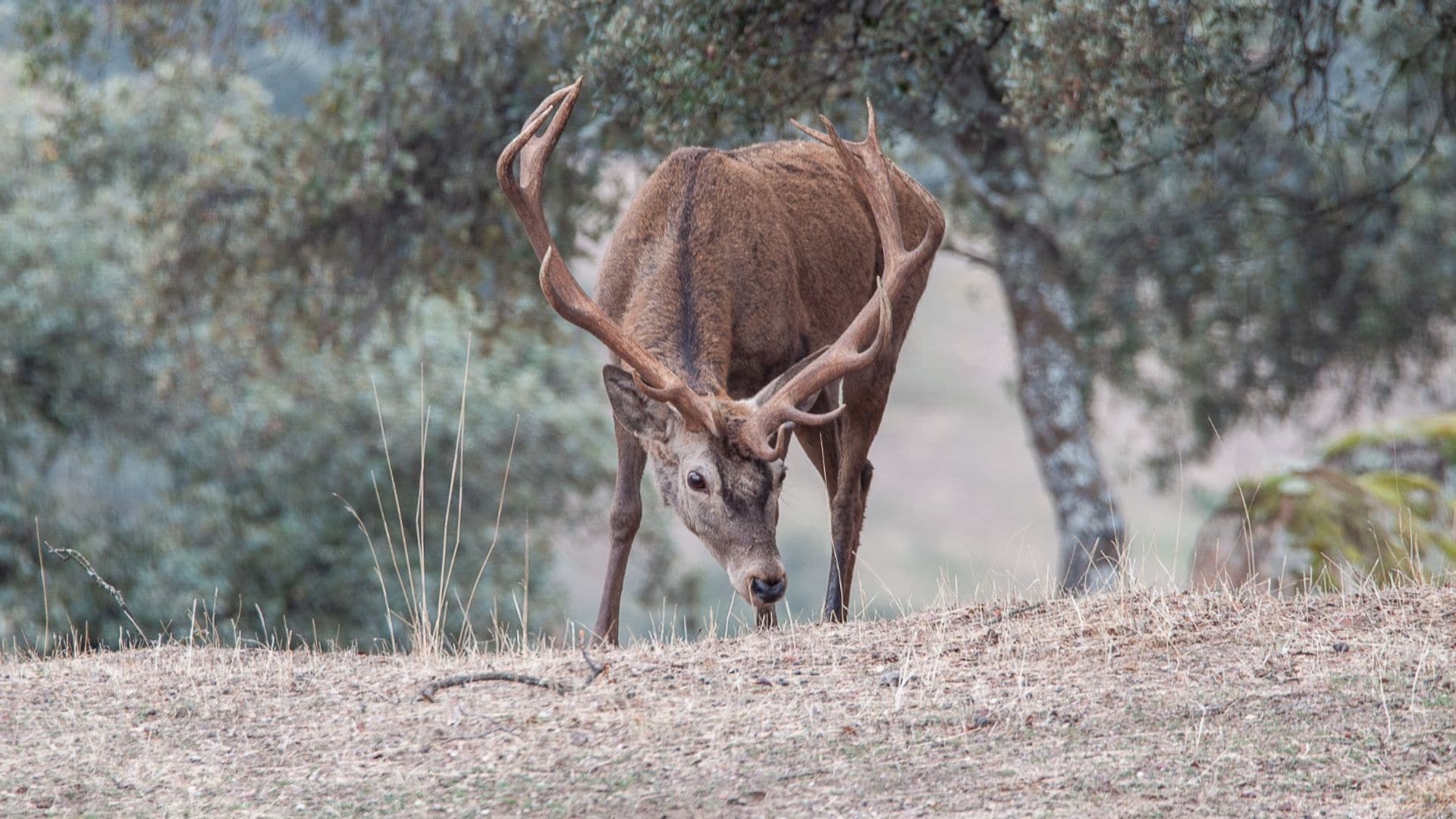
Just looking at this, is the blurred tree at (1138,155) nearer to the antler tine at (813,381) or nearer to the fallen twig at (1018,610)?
the antler tine at (813,381)

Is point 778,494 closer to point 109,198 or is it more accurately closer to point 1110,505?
point 1110,505

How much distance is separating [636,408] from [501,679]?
2.14 meters

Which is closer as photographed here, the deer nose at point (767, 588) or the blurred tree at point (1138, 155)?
the deer nose at point (767, 588)

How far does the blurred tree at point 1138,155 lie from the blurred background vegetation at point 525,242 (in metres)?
0.04

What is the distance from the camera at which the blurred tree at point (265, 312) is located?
1352cm

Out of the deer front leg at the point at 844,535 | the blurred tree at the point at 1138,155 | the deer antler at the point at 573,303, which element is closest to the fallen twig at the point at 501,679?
the deer antler at the point at 573,303

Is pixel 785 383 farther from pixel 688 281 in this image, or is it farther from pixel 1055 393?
pixel 1055 393

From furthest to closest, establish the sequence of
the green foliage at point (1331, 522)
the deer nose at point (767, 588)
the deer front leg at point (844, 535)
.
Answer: the green foliage at point (1331, 522)
the deer front leg at point (844, 535)
the deer nose at point (767, 588)

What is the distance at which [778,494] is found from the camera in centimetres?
757

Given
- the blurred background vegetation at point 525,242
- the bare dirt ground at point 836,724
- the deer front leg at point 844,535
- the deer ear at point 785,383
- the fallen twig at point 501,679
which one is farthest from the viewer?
the blurred background vegetation at point 525,242

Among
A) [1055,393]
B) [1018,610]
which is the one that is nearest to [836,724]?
[1018,610]

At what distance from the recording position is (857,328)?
7.84m

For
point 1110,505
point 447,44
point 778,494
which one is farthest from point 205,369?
point 778,494

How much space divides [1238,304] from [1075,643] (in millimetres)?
12210
